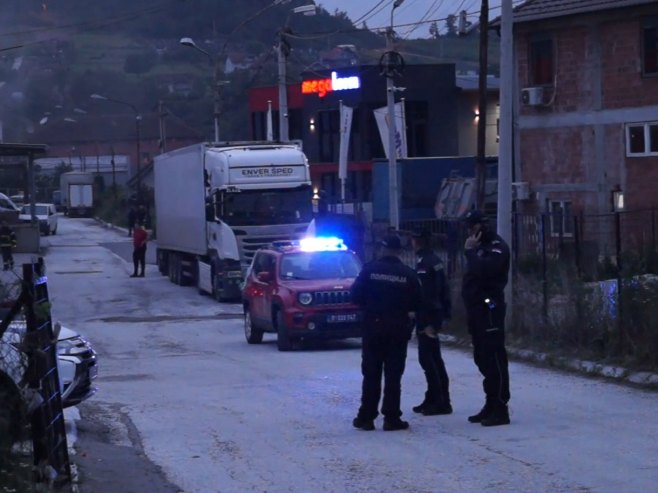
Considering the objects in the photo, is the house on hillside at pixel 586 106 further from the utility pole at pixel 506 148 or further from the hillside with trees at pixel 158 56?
the hillside with trees at pixel 158 56

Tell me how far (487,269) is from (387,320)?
3.45ft

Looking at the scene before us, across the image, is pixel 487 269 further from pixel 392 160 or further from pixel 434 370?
pixel 392 160

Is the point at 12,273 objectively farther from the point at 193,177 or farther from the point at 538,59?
the point at 538,59

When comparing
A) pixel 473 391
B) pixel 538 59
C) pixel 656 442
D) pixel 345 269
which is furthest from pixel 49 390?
pixel 538 59

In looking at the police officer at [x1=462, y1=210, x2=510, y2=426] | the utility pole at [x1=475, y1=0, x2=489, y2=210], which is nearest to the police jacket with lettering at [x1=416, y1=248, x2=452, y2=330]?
the police officer at [x1=462, y1=210, x2=510, y2=426]

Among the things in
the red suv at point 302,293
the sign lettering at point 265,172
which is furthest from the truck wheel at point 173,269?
the red suv at point 302,293

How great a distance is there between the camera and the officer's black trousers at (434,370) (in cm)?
1224

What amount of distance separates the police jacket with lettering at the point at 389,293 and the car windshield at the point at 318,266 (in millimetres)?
9020

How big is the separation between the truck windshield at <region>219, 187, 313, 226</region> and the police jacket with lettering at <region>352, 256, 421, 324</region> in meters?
19.9

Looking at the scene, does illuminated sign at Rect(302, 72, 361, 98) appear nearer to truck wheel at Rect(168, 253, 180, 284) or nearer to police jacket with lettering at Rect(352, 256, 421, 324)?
truck wheel at Rect(168, 253, 180, 284)

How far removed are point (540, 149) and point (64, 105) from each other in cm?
7876

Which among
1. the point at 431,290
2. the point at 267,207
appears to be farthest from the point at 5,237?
the point at 431,290

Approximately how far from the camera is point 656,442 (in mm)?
10406

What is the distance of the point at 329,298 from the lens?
778 inches
